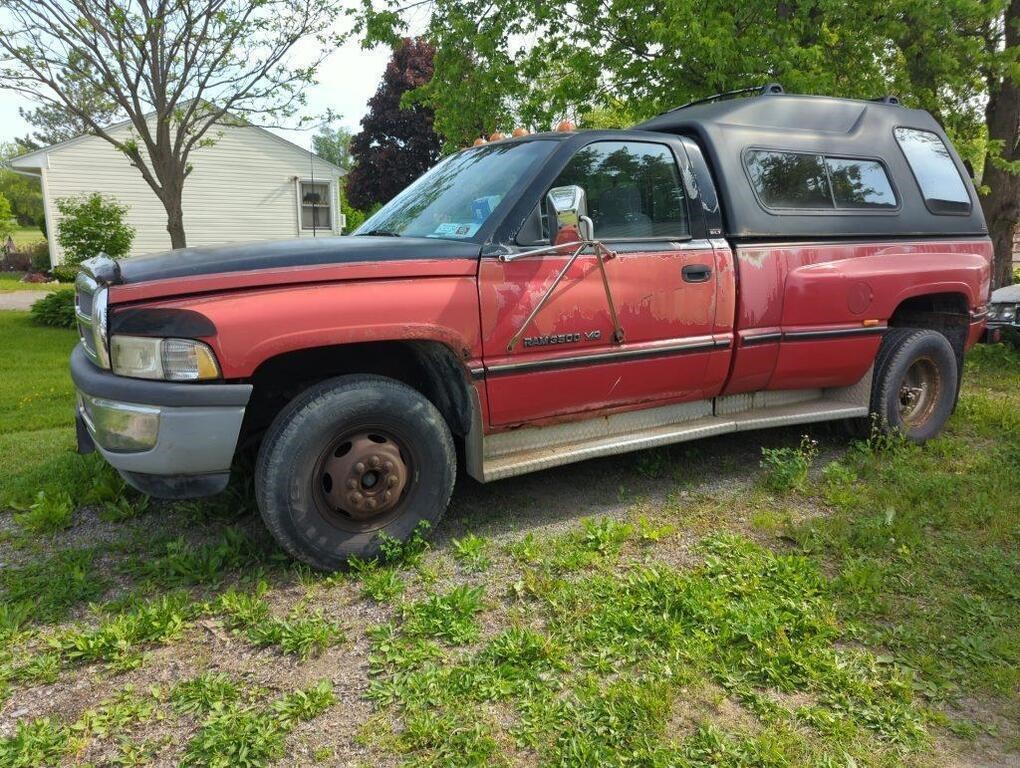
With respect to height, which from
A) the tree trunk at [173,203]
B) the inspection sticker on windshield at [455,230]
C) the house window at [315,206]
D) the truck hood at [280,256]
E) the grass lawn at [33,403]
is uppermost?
the house window at [315,206]

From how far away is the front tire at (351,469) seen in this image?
3.19 metres

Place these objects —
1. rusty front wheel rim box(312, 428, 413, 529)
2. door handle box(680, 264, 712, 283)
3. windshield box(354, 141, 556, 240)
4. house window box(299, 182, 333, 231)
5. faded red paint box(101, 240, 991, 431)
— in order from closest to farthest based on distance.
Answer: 1. faded red paint box(101, 240, 991, 431)
2. rusty front wheel rim box(312, 428, 413, 529)
3. windshield box(354, 141, 556, 240)
4. door handle box(680, 264, 712, 283)
5. house window box(299, 182, 333, 231)

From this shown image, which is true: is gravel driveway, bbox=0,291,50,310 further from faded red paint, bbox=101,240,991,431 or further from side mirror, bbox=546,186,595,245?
side mirror, bbox=546,186,595,245

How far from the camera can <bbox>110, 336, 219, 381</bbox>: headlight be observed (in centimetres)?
297

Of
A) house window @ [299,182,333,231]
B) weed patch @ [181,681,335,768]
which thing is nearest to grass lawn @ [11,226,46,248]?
house window @ [299,182,333,231]

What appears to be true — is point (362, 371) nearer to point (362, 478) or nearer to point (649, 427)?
point (362, 478)

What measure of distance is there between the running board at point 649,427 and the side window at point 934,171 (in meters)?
1.35

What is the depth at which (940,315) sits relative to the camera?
5.31m

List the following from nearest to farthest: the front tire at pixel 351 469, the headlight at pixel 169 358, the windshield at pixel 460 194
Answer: the headlight at pixel 169 358 < the front tire at pixel 351 469 < the windshield at pixel 460 194

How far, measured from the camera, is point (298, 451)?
317 cm

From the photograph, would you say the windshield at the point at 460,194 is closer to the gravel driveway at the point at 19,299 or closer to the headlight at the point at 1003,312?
the headlight at the point at 1003,312

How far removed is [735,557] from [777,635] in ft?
2.19

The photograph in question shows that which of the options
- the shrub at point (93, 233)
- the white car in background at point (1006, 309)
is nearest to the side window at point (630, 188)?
the white car in background at point (1006, 309)

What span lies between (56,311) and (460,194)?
12.2 m
